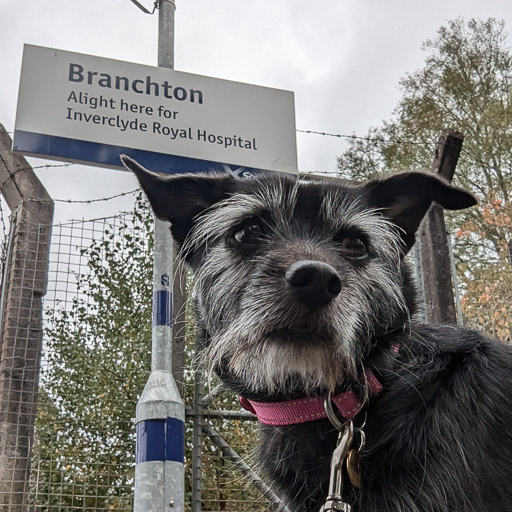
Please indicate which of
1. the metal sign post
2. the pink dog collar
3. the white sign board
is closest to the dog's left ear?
the pink dog collar

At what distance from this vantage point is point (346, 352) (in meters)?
1.92

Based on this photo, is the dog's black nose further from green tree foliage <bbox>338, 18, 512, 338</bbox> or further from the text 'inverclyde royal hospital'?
green tree foliage <bbox>338, 18, 512, 338</bbox>

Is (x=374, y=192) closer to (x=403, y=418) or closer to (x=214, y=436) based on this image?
(x=403, y=418)

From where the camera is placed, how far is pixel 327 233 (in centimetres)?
219

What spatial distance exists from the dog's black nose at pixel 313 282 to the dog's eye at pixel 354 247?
34cm

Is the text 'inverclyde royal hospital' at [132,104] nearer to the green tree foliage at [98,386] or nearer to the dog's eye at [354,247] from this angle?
the green tree foliage at [98,386]

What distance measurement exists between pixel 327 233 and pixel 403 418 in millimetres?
683

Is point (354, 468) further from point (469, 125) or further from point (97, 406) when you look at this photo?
point (469, 125)

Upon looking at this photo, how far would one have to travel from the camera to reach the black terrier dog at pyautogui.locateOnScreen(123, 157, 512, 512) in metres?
1.77

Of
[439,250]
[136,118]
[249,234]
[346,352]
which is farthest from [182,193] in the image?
[439,250]

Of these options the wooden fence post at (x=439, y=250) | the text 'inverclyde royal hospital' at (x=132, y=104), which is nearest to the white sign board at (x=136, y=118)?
the text 'inverclyde royal hospital' at (x=132, y=104)

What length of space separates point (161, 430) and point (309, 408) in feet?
4.69

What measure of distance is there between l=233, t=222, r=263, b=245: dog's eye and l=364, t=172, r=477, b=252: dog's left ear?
50 centimetres

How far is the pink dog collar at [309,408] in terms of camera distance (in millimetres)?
1874
